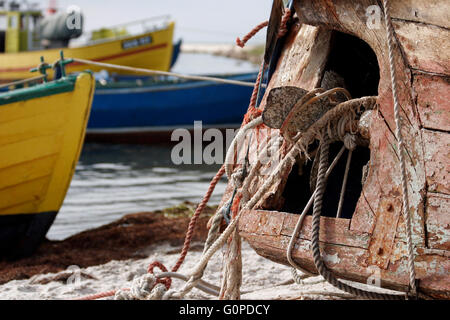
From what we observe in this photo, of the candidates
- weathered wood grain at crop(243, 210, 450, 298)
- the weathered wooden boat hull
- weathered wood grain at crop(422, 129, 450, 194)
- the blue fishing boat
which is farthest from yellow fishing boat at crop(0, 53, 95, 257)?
the blue fishing boat

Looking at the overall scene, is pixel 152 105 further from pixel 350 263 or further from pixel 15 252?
pixel 350 263

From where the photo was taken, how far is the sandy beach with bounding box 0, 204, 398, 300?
436 cm

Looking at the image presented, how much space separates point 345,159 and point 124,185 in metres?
7.45

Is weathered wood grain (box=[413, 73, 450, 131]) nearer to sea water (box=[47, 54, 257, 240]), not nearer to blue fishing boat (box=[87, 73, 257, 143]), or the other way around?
sea water (box=[47, 54, 257, 240])

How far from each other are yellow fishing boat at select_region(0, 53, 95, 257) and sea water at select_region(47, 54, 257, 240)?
115cm

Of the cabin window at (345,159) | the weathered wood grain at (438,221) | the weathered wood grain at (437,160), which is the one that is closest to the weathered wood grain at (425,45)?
the weathered wood grain at (437,160)

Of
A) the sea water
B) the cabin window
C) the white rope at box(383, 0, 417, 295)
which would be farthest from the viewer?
the sea water

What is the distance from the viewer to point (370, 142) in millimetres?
2686

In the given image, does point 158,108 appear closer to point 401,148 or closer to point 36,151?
point 36,151

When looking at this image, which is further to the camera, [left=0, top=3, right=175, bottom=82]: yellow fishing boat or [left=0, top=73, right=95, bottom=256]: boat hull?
[left=0, top=3, right=175, bottom=82]: yellow fishing boat

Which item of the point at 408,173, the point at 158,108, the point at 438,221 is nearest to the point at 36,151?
the point at 408,173
